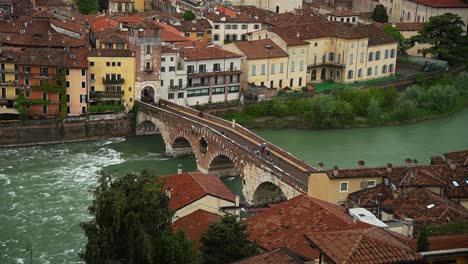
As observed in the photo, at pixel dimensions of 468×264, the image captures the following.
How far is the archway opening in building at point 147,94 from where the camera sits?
5006cm

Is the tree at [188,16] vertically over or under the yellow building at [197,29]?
over

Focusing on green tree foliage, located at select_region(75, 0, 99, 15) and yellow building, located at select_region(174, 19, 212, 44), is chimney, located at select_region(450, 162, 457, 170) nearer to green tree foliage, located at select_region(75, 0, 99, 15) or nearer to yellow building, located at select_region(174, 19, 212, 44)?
yellow building, located at select_region(174, 19, 212, 44)

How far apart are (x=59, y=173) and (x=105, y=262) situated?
20.2 meters

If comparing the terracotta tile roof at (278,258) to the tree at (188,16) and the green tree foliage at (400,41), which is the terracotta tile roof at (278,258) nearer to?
the tree at (188,16)

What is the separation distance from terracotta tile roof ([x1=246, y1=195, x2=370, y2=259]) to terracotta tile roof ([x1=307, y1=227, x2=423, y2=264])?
5.06m

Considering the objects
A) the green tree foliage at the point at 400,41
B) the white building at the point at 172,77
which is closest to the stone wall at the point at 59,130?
the white building at the point at 172,77

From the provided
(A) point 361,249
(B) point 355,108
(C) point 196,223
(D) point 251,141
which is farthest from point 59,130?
(A) point 361,249

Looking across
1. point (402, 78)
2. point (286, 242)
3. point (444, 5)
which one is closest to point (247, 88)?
point (402, 78)

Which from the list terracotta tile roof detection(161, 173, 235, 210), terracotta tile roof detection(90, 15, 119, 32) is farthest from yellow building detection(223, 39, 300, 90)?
terracotta tile roof detection(161, 173, 235, 210)

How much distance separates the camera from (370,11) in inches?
3056

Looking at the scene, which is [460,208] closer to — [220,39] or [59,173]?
[59,173]

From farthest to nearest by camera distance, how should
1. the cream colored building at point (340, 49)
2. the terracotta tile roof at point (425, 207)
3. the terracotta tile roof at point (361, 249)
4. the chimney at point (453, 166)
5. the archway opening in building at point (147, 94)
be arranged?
the cream colored building at point (340, 49) < the archway opening in building at point (147, 94) < the chimney at point (453, 166) < the terracotta tile roof at point (425, 207) < the terracotta tile roof at point (361, 249)

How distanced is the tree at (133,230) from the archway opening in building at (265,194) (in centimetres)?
1470

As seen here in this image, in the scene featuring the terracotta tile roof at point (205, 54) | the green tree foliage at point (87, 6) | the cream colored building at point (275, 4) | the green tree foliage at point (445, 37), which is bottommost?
the terracotta tile roof at point (205, 54)
